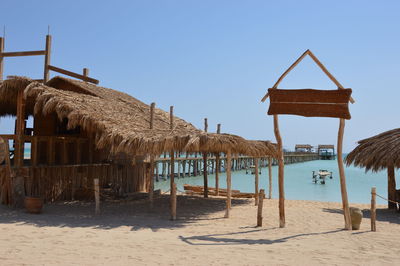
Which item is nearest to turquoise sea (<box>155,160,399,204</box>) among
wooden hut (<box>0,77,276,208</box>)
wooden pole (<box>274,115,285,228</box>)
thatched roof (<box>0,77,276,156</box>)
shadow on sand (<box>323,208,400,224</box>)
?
shadow on sand (<box>323,208,400,224</box>)

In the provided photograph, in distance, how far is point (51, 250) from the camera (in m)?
5.46

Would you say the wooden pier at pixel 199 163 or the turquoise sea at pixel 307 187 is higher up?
the wooden pier at pixel 199 163

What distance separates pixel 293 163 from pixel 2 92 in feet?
176

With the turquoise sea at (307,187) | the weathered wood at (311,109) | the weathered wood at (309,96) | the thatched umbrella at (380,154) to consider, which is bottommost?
the turquoise sea at (307,187)

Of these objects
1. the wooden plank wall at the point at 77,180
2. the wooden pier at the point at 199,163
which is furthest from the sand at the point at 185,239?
the wooden pier at the point at 199,163

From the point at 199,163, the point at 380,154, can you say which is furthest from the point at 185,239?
the point at 199,163

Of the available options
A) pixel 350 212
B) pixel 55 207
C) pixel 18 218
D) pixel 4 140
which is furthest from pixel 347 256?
pixel 4 140

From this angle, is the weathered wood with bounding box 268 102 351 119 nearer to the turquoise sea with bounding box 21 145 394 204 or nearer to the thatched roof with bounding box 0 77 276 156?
the thatched roof with bounding box 0 77 276 156

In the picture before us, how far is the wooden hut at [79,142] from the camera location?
8.85m

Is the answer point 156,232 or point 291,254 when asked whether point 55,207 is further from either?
point 291,254

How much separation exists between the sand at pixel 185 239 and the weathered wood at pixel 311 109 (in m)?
2.40

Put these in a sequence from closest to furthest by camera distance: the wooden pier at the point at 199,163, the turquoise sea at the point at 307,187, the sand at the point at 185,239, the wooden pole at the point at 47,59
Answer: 1. the sand at the point at 185,239
2. the wooden pole at the point at 47,59
3. the turquoise sea at the point at 307,187
4. the wooden pier at the point at 199,163

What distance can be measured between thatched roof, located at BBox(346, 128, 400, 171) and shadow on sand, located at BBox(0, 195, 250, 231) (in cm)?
421

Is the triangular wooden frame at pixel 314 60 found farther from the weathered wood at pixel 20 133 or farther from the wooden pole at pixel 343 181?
the weathered wood at pixel 20 133
